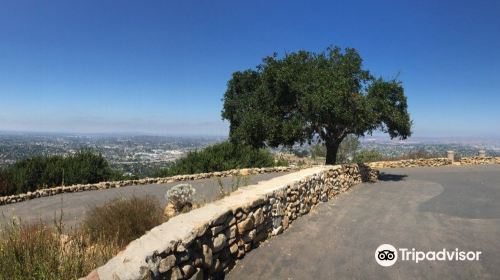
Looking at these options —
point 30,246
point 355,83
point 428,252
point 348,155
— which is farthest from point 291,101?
point 348,155

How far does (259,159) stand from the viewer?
91.8 feet

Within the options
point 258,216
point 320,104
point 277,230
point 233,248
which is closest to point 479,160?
point 320,104

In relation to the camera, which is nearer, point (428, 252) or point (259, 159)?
point (428, 252)

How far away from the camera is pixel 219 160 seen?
1022 inches

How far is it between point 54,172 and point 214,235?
56.9 ft

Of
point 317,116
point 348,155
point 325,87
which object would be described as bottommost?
point 348,155

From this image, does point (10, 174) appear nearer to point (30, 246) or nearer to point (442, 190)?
point (30, 246)

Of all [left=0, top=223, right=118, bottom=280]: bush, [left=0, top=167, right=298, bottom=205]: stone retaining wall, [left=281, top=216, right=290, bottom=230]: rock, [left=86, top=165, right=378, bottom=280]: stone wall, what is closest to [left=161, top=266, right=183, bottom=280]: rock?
[left=86, top=165, right=378, bottom=280]: stone wall

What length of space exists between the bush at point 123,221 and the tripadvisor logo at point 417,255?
427 centimetres

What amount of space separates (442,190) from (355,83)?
7.15 metres

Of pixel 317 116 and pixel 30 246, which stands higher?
pixel 317 116

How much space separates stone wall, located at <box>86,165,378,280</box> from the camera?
179 inches

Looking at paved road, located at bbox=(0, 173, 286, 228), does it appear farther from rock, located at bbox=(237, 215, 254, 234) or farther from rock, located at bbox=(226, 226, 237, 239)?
rock, located at bbox=(226, 226, 237, 239)

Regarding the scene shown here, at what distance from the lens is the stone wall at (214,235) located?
455 centimetres
